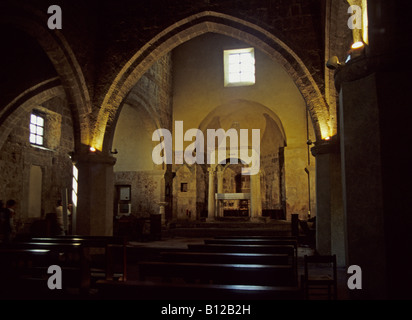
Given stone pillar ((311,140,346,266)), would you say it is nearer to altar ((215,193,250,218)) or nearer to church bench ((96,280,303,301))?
church bench ((96,280,303,301))

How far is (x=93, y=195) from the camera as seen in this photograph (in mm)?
10430

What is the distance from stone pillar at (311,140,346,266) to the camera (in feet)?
29.7

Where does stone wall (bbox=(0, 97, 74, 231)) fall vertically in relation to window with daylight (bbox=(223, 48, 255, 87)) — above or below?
below

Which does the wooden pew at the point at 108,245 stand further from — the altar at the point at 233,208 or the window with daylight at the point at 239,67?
the window with daylight at the point at 239,67

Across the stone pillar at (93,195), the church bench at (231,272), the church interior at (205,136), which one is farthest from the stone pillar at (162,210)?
the church bench at (231,272)

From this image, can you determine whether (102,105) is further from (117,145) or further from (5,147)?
(117,145)

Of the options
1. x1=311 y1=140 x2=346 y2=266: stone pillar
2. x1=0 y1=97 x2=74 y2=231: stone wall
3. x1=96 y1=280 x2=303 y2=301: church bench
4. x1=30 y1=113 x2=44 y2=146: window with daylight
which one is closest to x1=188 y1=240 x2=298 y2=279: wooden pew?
x1=96 y1=280 x2=303 y2=301: church bench

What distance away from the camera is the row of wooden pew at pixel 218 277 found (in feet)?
9.89

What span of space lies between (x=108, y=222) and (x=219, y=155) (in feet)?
29.3

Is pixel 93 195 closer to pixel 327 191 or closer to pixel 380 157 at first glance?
pixel 327 191

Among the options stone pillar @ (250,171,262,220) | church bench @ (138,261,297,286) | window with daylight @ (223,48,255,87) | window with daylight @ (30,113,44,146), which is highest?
window with daylight @ (223,48,255,87)

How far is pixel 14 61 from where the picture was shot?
1122 centimetres

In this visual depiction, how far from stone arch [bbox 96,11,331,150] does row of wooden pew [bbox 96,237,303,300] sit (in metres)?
4.80
